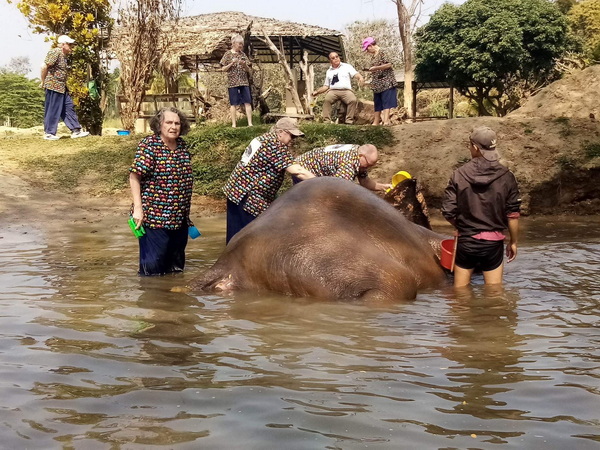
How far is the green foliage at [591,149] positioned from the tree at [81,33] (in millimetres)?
11222

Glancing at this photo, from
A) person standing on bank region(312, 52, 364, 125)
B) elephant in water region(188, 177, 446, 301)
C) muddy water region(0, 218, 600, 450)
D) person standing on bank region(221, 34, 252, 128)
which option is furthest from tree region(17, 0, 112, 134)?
elephant in water region(188, 177, 446, 301)

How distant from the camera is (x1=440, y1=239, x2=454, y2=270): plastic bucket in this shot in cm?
633

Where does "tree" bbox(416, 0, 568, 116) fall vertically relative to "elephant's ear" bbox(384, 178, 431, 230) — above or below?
above

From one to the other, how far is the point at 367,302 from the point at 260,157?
2264 mm

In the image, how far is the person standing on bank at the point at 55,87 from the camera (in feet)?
50.3

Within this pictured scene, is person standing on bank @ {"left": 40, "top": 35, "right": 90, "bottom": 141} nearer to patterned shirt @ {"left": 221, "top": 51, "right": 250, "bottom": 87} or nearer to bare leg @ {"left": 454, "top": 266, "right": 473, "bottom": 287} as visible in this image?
patterned shirt @ {"left": 221, "top": 51, "right": 250, "bottom": 87}

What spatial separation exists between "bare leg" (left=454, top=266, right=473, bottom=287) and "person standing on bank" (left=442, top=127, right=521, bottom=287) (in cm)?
15

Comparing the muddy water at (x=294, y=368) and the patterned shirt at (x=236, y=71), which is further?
the patterned shirt at (x=236, y=71)

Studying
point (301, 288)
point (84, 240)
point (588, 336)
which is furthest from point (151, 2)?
point (588, 336)

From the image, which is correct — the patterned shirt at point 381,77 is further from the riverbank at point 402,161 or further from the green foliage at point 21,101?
the green foliage at point 21,101

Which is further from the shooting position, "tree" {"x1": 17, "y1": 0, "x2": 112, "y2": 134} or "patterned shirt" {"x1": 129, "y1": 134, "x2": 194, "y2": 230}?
"tree" {"x1": 17, "y1": 0, "x2": 112, "y2": 134}

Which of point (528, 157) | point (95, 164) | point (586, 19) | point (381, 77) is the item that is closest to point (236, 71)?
point (381, 77)

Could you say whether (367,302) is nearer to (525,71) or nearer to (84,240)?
(84,240)

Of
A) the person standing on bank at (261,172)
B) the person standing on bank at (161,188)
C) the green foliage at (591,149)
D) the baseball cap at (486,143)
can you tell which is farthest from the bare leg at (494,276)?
the green foliage at (591,149)
